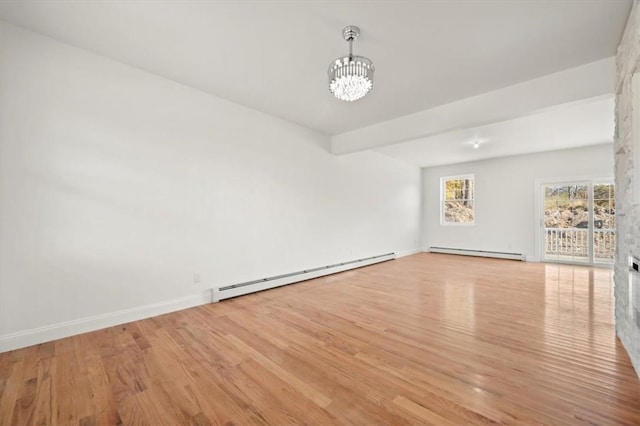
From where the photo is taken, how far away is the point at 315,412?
1.61 m

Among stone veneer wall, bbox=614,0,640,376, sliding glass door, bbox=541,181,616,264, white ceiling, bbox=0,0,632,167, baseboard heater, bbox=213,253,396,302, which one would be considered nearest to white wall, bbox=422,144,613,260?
sliding glass door, bbox=541,181,616,264

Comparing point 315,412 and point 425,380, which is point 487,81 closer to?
point 425,380

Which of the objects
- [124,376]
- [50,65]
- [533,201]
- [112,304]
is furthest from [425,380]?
[533,201]

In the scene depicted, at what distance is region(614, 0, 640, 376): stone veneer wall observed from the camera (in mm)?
1944

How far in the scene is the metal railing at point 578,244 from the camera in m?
5.80

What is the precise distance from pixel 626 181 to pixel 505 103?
1.55 metres

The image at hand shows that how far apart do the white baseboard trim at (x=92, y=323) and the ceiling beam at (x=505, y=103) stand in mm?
3806

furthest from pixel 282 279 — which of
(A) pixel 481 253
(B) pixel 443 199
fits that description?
(B) pixel 443 199

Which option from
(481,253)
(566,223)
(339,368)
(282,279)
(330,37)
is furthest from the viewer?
(481,253)

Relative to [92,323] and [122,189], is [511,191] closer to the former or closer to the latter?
[122,189]

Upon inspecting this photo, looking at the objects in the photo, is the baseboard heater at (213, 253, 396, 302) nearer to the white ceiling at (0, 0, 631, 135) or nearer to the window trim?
Answer: the white ceiling at (0, 0, 631, 135)

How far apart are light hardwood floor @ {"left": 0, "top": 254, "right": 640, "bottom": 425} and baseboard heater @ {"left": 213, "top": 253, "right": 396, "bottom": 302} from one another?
0.21 metres

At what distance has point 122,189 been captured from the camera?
2.92m

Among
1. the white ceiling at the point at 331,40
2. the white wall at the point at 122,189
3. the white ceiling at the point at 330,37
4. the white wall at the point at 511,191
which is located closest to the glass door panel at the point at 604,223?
the white wall at the point at 511,191
